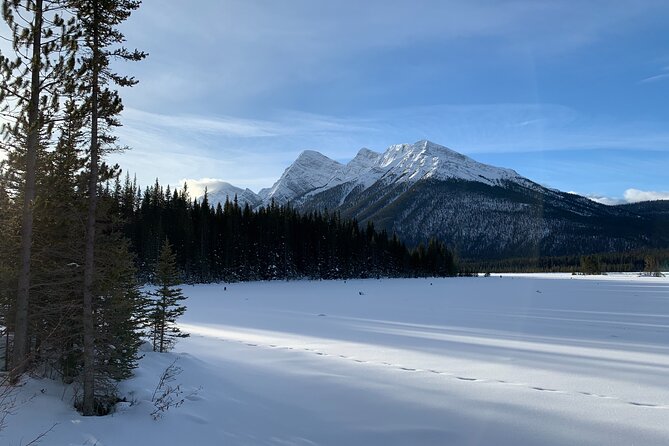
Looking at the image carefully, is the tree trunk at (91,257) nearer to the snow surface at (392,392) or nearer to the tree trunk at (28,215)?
the snow surface at (392,392)

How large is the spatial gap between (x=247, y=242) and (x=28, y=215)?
6122cm

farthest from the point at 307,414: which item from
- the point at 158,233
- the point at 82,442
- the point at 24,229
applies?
the point at 158,233

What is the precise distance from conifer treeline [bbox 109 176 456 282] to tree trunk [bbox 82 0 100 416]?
4684cm

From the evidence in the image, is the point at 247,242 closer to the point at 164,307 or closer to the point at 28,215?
the point at 164,307

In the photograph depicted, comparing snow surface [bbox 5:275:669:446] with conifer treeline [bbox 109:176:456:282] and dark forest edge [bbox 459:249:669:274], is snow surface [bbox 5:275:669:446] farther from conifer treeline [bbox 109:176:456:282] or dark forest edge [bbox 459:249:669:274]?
dark forest edge [bbox 459:249:669:274]

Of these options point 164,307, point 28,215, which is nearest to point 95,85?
point 28,215

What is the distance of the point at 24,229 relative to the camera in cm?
Answer: 756

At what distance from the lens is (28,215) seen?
755 cm

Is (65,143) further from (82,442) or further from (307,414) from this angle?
(307,414)

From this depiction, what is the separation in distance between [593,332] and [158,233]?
57084 mm

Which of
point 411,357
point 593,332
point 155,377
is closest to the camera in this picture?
point 155,377

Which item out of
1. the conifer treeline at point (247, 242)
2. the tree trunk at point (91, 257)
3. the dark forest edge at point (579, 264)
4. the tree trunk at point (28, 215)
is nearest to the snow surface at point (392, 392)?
the tree trunk at point (91, 257)

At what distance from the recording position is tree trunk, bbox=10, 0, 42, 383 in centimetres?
736

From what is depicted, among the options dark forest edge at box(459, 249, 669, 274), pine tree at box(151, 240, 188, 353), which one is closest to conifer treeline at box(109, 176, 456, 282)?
pine tree at box(151, 240, 188, 353)
